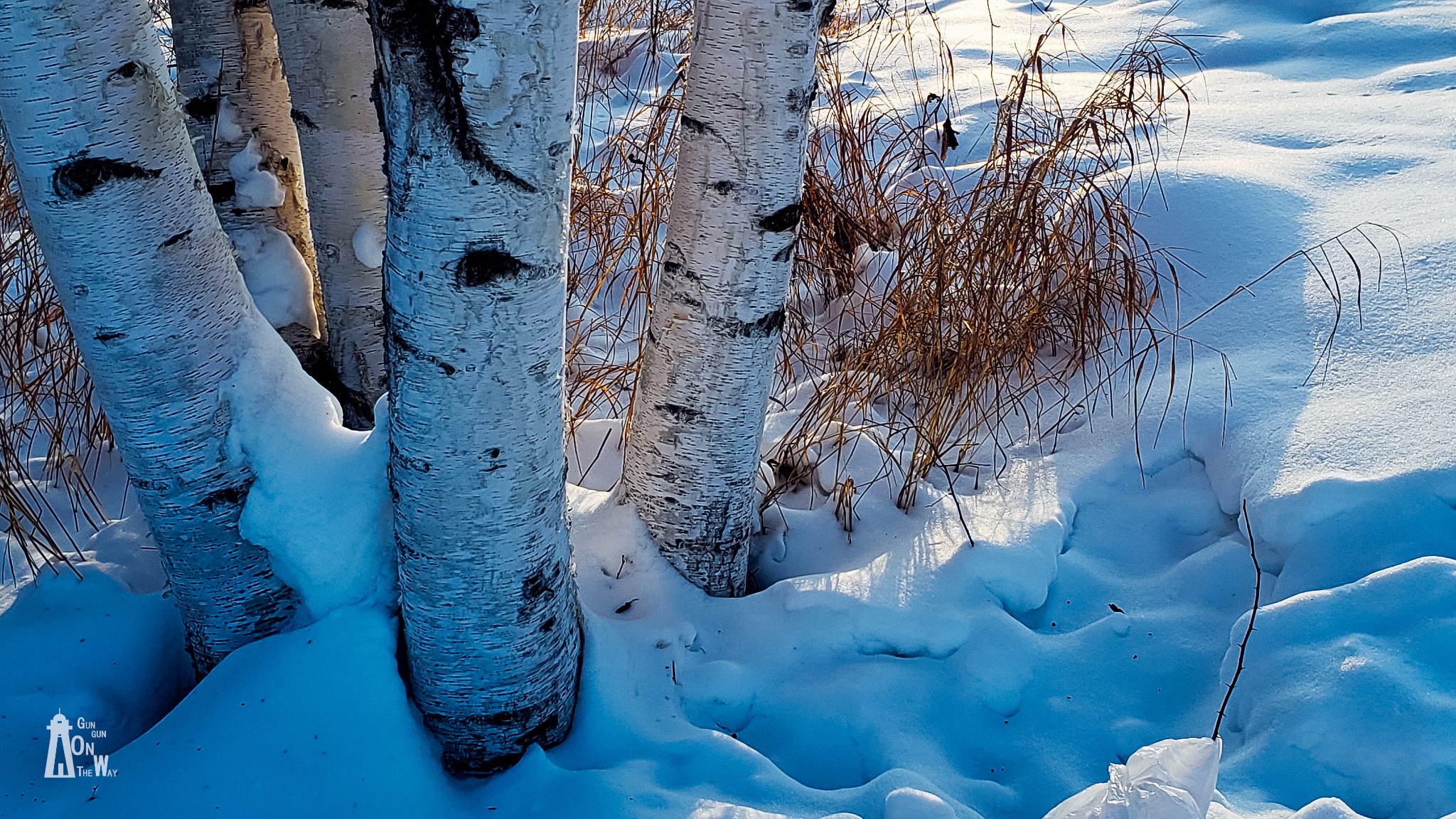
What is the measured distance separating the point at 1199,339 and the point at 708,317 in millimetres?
1419

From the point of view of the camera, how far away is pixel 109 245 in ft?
3.67

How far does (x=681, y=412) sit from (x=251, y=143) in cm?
93

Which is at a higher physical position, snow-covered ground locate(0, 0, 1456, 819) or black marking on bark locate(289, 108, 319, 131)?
black marking on bark locate(289, 108, 319, 131)

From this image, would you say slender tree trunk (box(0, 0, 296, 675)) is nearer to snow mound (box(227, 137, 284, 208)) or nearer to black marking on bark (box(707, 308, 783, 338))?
snow mound (box(227, 137, 284, 208))

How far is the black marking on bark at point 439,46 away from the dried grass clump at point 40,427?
4.29ft

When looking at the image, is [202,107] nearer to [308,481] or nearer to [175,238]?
[175,238]

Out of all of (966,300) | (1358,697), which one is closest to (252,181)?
(966,300)

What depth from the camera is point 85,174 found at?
1.07m

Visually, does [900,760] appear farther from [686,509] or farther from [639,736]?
[686,509]

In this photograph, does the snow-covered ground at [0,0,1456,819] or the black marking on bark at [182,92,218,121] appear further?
the black marking on bark at [182,92,218,121]

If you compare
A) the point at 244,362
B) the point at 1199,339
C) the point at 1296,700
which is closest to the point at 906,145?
the point at 1199,339
